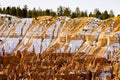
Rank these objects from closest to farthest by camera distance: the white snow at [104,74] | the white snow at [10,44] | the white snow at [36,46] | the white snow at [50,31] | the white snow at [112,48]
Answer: the white snow at [104,74] → the white snow at [112,48] → the white snow at [10,44] → the white snow at [36,46] → the white snow at [50,31]

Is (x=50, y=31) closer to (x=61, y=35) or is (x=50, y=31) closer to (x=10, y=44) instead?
(x=61, y=35)

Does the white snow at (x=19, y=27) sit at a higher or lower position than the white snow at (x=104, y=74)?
higher

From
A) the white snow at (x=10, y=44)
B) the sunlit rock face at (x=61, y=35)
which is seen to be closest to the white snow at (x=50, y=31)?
the sunlit rock face at (x=61, y=35)

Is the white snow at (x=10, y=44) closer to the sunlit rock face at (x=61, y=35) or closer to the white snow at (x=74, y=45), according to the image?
the sunlit rock face at (x=61, y=35)

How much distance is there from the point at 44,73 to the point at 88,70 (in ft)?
5.37

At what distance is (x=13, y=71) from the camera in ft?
45.1

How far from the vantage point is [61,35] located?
17266 mm

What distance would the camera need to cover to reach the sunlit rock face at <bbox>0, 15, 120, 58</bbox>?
16.4 m

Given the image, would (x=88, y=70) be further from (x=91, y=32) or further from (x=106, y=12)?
(x=106, y=12)

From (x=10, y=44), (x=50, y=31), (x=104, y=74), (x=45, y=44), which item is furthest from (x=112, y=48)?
(x=10, y=44)

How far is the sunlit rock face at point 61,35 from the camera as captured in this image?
16438mm

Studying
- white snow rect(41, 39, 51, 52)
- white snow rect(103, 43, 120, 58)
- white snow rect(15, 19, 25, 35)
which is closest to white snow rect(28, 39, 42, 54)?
white snow rect(41, 39, 51, 52)

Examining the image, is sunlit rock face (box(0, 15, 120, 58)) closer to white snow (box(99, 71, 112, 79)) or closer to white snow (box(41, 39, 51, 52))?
white snow (box(41, 39, 51, 52))

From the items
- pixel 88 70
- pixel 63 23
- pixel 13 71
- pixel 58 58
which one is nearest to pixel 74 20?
pixel 63 23
